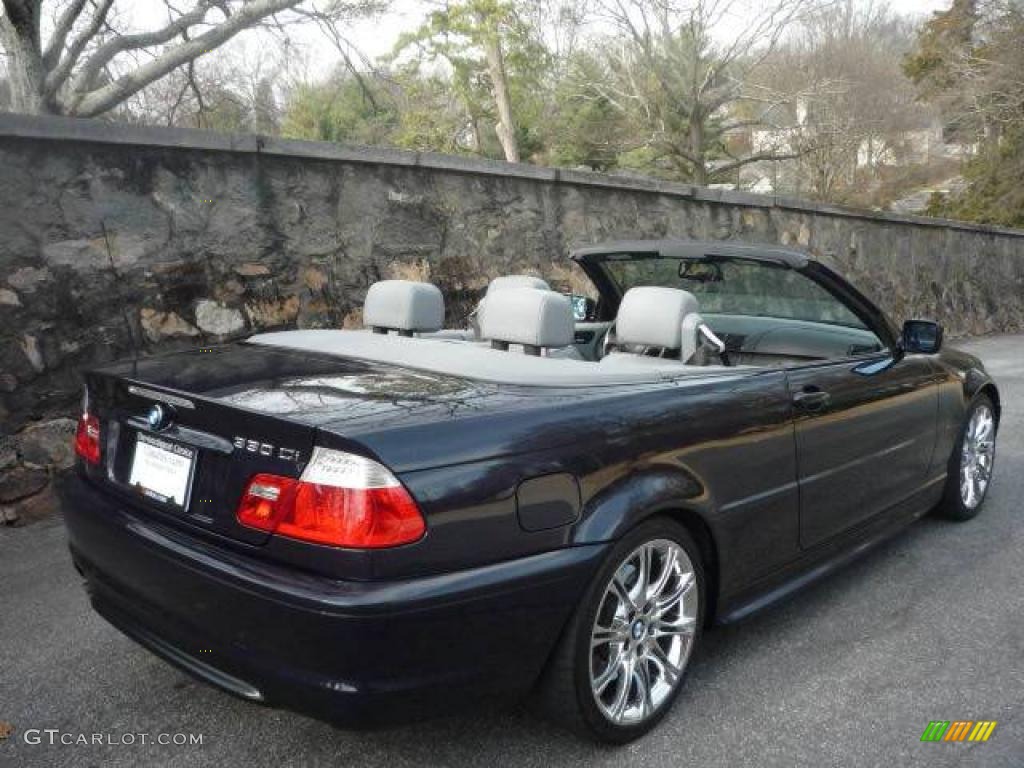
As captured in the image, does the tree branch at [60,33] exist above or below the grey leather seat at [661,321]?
above

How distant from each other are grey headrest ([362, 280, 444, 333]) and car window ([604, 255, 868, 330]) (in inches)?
38.8

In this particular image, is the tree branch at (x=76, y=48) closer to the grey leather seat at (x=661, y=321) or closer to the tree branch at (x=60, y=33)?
the tree branch at (x=60, y=33)

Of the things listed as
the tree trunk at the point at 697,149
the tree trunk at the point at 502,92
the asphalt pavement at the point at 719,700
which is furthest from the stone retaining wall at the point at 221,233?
the tree trunk at the point at 502,92

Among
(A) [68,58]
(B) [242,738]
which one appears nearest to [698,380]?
(B) [242,738]

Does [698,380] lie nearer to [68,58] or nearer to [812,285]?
[812,285]

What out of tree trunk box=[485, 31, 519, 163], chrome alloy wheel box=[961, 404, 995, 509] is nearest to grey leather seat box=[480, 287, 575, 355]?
chrome alloy wheel box=[961, 404, 995, 509]

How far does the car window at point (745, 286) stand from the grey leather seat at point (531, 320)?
902 mm

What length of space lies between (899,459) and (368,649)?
2.55m

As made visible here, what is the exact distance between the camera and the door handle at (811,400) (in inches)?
113

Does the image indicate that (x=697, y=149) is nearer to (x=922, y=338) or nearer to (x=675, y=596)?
(x=922, y=338)

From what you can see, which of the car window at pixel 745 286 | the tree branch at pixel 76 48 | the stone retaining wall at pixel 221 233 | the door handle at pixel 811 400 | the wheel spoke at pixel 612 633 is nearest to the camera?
the wheel spoke at pixel 612 633

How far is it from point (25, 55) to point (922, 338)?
12.3 meters

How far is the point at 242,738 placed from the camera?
231cm

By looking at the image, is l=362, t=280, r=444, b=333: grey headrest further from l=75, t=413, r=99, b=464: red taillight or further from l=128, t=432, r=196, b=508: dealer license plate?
l=128, t=432, r=196, b=508: dealer license plate
